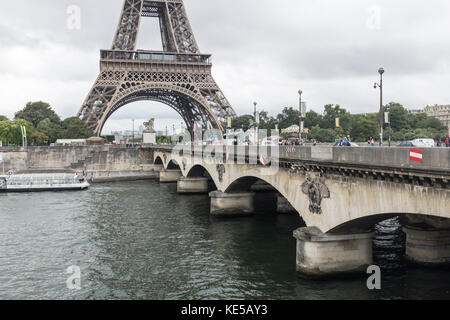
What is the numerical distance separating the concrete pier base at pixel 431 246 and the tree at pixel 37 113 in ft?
339

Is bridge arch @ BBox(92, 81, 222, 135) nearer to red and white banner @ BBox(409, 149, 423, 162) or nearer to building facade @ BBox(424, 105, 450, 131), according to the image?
building facade @ BBox(424, 105, 450, 131)

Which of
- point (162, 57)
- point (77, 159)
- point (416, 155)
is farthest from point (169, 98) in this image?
point (416, 155)

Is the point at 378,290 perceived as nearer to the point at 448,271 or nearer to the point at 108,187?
the point at 448,271

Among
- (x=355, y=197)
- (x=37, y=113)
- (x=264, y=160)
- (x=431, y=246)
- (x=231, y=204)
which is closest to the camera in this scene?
(x=355, y=197)

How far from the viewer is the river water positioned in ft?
62.4

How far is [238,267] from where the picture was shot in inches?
896

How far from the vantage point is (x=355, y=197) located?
56.8ft

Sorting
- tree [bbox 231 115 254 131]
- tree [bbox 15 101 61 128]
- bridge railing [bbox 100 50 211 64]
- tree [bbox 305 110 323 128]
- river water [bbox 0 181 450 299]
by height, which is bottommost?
river water [bbox 0 181 450 299]

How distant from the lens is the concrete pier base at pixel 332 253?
1925cm

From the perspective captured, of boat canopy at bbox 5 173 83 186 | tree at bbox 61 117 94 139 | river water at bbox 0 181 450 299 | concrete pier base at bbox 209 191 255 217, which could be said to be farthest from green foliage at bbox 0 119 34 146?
concrete pier base at bbox 209 191 255 217

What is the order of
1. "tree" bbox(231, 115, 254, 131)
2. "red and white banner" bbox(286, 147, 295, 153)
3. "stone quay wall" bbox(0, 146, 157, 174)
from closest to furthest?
"red and white banner" bbox(286, 147, 295, 153), "stone quay wall" bbox(0, 146, 157, 174), "tree" bbox(231, 115, 254, 131)

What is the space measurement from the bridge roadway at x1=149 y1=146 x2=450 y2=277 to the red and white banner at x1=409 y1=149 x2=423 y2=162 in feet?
→ 0.22

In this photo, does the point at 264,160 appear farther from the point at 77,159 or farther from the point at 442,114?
the point at 442,114

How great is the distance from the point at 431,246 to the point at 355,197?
22.0 ft
